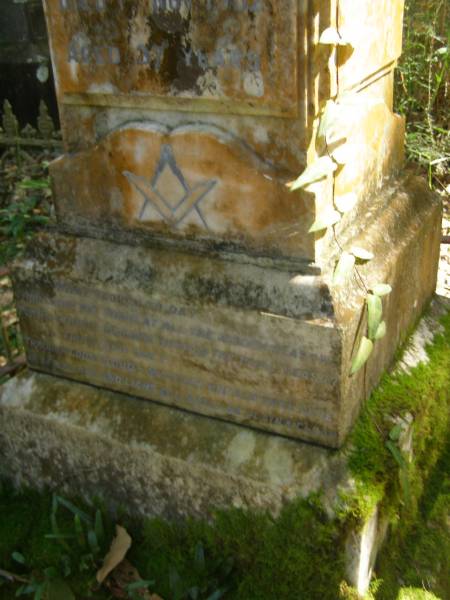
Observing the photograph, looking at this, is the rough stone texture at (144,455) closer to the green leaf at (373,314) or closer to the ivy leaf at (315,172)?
the green leaf at (373,314)

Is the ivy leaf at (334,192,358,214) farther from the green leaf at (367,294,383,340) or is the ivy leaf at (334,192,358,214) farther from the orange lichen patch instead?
the green leaf at (367,294,383,340)

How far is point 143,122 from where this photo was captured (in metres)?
2.05

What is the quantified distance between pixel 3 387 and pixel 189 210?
982mm

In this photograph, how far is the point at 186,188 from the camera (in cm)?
205

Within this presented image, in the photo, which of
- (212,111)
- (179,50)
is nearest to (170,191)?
(212,111)

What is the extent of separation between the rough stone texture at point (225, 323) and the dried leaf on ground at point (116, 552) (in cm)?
45

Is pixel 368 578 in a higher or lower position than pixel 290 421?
lower

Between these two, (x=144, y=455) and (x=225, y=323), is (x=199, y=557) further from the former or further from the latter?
(x=225, y=323)

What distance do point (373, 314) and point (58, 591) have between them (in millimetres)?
1262

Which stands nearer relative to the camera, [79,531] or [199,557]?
[199,557]

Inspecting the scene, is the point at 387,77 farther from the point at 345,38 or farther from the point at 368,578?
the point at 368,578

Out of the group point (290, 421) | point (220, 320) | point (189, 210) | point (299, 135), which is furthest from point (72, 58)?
point (290, 421)

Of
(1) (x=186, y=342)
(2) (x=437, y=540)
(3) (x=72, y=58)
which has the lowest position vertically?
(2) (x=437, y=540)

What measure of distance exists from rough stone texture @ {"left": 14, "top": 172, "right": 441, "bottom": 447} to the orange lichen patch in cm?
9
